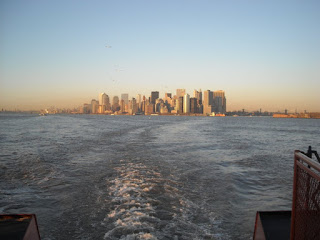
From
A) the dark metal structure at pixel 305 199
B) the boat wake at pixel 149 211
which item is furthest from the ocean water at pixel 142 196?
the dark metal structure at pixel 305 199

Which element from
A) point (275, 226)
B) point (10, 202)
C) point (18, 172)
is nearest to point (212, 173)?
point (275, 226)

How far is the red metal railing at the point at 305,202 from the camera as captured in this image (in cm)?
287

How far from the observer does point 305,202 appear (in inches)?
120

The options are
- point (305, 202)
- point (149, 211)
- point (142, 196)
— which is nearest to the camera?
point (305, 202)

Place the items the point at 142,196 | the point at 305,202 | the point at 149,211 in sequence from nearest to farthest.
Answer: the point at 305,202 → the point at 149,211 → the point at 142,196

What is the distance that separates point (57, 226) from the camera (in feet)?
23.2

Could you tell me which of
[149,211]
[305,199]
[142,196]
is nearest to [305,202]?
[305,199]

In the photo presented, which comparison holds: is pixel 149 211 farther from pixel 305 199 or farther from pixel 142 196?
pixel 305 199

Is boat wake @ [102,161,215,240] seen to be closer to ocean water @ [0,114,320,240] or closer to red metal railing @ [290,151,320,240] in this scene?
ocean water @ [0,114,320,240]

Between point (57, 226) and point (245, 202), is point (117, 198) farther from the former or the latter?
point (245, 202)

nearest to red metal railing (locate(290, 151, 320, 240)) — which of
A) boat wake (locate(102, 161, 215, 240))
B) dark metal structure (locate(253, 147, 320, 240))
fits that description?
dark metal structure (locate(253, 147, 320, 240))

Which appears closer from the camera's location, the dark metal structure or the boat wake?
the dark metal structure

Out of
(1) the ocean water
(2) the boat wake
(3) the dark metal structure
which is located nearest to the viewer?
(3) the dark metal structure

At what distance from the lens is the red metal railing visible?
287 centimetres
